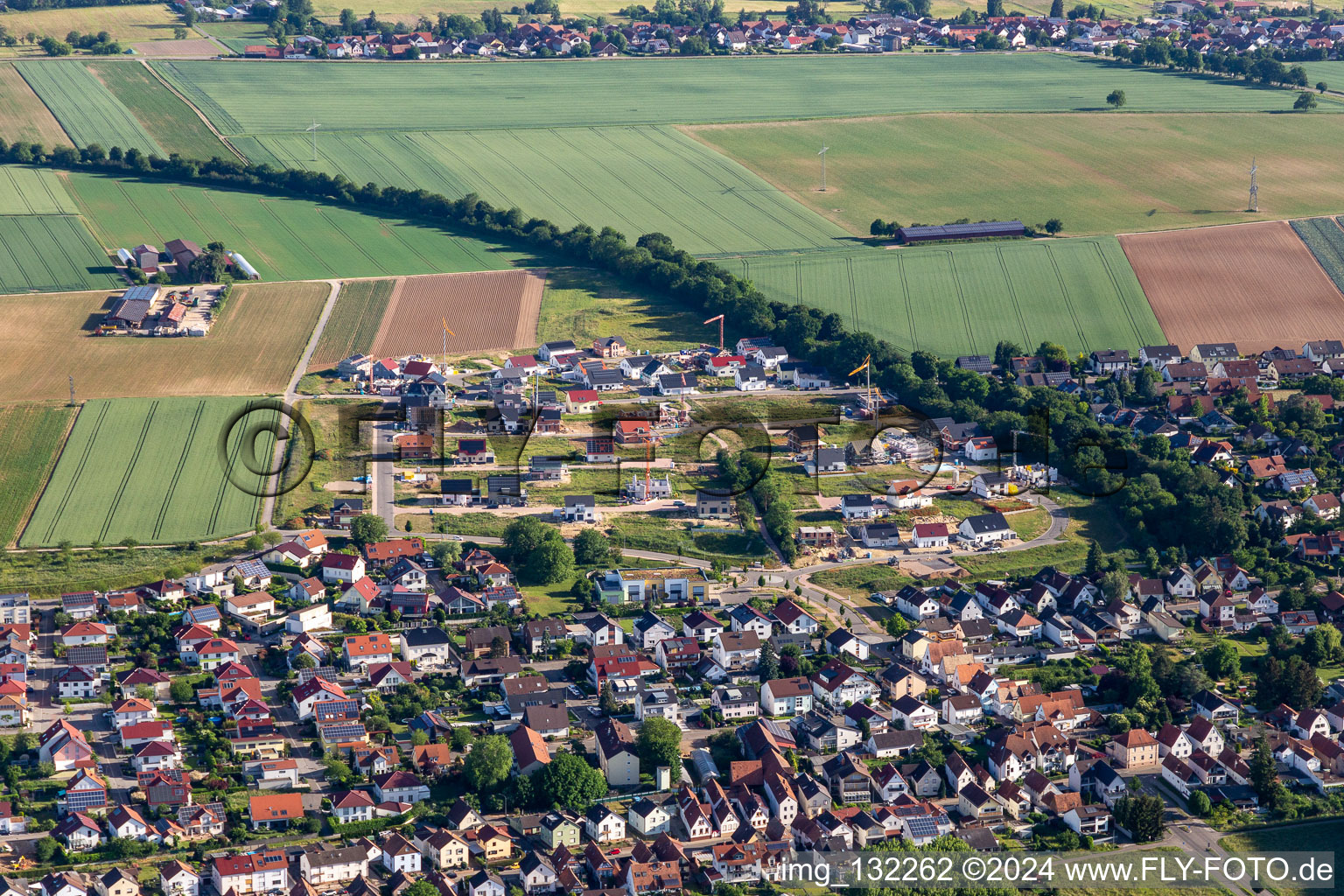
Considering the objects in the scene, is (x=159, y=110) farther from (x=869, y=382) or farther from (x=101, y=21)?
(x=869, y=382)

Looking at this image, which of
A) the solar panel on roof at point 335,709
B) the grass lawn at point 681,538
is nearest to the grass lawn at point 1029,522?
the grass lawn at point 681,538

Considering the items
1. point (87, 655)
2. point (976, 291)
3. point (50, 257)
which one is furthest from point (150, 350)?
point (976, 291)

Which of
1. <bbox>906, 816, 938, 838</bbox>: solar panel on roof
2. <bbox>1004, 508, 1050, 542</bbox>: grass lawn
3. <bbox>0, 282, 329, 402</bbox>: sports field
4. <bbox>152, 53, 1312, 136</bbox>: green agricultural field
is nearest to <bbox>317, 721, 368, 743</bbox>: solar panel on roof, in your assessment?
<bbox>906, 816, 938, 838</bbox>: solar panel on roof

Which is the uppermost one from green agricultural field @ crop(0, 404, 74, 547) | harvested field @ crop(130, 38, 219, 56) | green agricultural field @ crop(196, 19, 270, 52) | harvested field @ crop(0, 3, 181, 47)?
harvested field @ crop(0, 3, 181, 47)

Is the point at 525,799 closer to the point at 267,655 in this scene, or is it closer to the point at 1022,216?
the point at 267,655

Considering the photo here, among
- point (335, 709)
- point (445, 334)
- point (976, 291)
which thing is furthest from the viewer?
point (976, 291)

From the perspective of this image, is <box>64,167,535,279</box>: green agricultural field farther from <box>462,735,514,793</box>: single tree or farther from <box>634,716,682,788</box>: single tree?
<box>462,735,514,793</box>: single tree

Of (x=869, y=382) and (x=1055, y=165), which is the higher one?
(x=1055, y=165)
